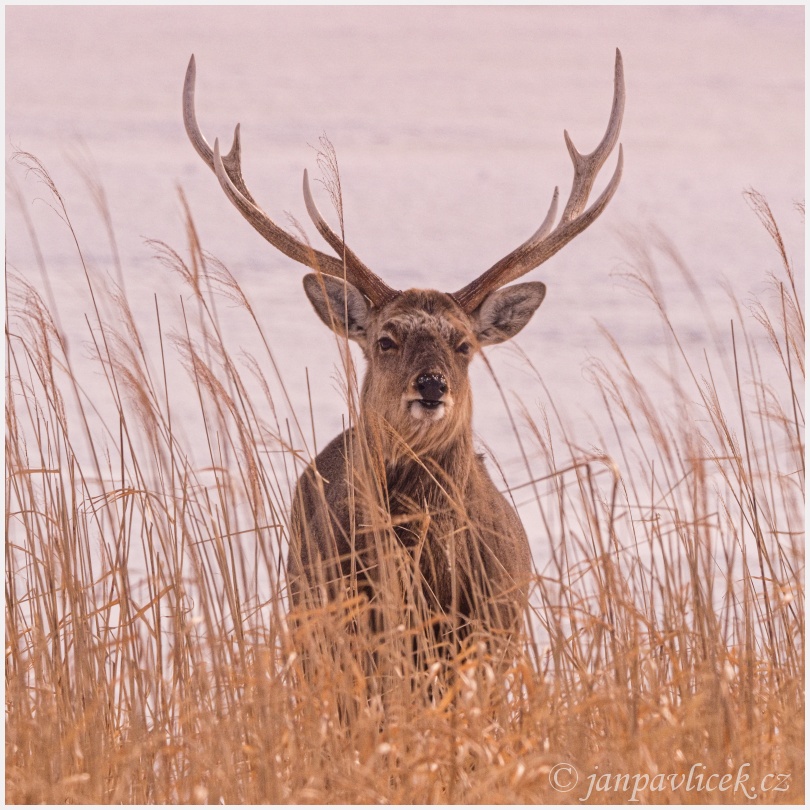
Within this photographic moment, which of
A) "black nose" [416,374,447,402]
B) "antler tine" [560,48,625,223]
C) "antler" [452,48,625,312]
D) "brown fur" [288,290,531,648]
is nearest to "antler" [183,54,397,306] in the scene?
"brown fur" [288,290,531,648]

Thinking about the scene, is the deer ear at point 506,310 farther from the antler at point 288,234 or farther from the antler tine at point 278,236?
the antler tine at point 278,236

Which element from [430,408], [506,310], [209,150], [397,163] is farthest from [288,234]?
[397,163]

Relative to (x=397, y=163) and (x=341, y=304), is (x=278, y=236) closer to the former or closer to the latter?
(x=341, y=304)

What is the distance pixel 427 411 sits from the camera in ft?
16.4

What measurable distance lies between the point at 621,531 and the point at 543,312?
10.1 metres

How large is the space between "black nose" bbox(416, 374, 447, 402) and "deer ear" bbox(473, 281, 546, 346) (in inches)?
29.3

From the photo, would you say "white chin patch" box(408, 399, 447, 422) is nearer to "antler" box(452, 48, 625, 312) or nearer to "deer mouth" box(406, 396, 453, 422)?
"deer mouth" box(406, 396, 453, 422)

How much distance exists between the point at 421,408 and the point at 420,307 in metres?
0.65

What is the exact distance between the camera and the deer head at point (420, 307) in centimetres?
512

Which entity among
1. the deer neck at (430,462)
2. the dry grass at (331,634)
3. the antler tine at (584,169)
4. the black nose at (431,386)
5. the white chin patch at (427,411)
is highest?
the antler tine at (584,169)

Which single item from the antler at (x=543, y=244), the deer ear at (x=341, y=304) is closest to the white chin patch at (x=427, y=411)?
the deer ear at (x=341, y=304)

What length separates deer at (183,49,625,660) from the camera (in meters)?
4.57

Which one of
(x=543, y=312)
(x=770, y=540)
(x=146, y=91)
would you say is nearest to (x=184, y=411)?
(x=543, y=312)

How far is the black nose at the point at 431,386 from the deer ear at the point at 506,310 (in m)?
0.74
